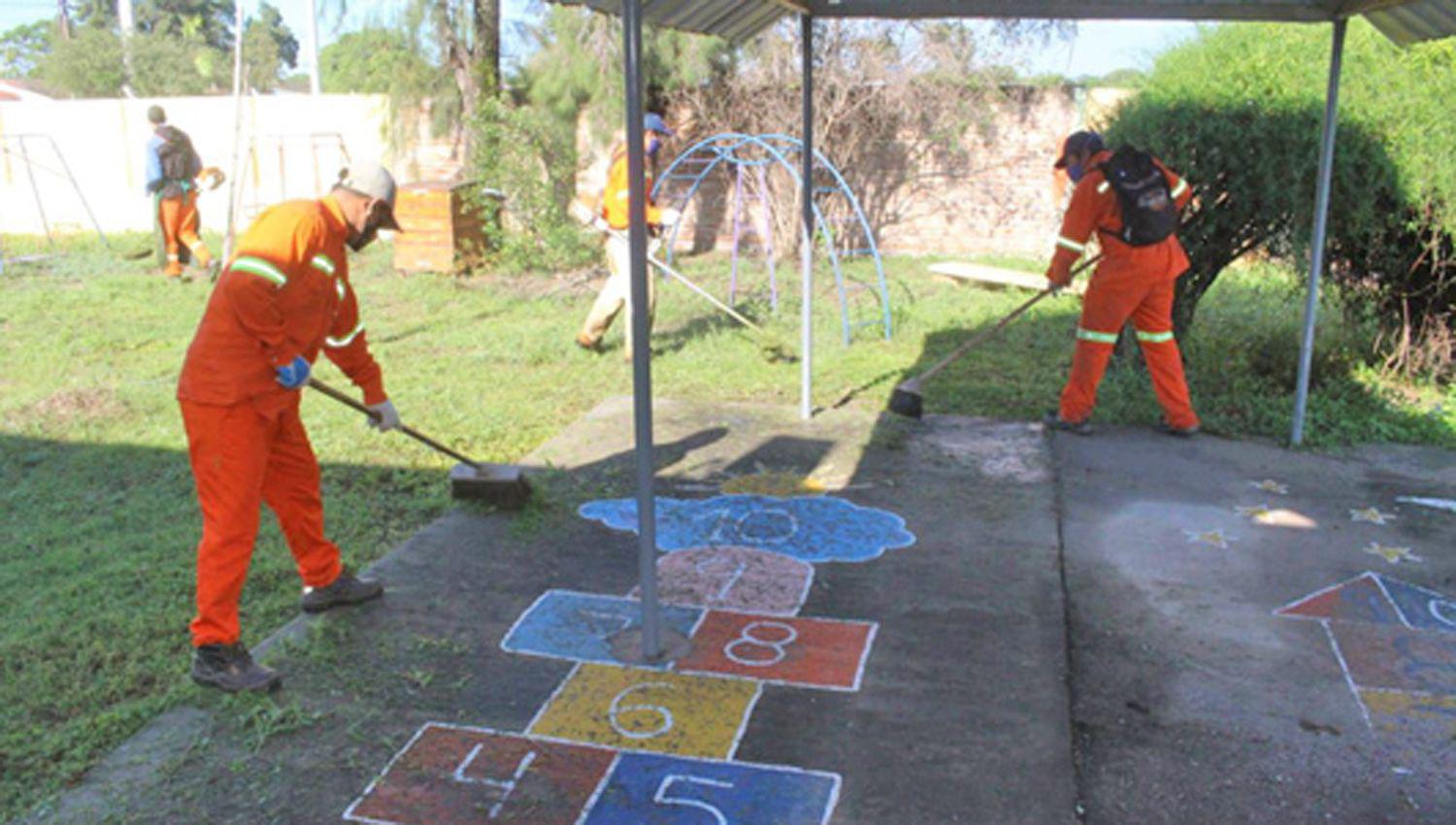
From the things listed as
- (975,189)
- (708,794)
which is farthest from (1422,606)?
(975,189)

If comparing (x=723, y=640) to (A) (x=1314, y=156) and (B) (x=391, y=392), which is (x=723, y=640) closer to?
(B) (x=391, y=392)

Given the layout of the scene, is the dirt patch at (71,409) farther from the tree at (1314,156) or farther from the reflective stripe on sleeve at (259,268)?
the tree at (1314,156)

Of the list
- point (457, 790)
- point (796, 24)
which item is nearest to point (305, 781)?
point (457, 790)

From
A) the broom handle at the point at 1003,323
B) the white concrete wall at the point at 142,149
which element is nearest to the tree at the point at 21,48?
the white concrete wall at the point at 142,149

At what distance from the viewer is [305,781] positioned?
3.21 metres

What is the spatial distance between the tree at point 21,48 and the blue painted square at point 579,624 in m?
71.2

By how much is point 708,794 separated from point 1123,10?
475 centimetres

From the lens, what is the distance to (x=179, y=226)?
12180 mm

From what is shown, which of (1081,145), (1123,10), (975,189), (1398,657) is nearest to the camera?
(1398,657)

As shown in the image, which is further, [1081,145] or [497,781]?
[1081,145]

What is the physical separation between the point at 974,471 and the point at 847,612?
76.8 inches

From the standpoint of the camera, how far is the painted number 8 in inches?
155

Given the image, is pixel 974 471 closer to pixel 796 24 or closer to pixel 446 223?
pixel 446 223

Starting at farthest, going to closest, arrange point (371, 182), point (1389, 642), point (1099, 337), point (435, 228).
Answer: point (435, 228)
point (1099, 337)
point (1389, 642)
point (371, 182)
